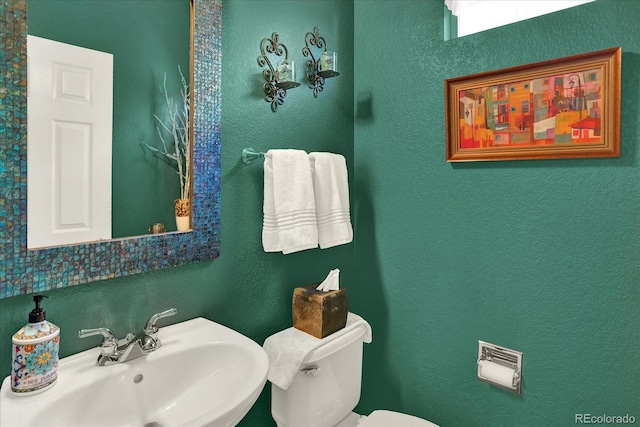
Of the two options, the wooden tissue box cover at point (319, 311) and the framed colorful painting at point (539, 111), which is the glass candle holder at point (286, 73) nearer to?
the framed colorful painting at point (539, 111)

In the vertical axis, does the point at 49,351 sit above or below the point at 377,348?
above

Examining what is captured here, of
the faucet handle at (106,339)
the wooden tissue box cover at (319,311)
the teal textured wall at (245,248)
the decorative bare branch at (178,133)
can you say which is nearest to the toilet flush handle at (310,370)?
the wooden tissue box cover at (319,311)

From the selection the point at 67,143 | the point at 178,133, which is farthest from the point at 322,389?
the point at 67,143

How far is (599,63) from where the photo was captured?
4.15ft

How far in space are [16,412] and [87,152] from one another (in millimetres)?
650

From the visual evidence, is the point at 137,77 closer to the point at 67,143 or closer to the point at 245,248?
the point at 67,143

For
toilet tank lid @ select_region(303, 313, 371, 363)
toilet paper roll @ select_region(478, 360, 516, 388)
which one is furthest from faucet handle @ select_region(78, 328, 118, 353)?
toilet paper roll @ select_region(478, 360, 516, 388)

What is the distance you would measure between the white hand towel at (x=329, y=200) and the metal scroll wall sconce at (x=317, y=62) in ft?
1.17

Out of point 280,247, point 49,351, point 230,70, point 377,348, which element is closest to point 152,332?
point 49,351

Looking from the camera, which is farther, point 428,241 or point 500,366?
point 428,241

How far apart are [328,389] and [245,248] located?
641 mm

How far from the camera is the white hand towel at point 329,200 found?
156cm

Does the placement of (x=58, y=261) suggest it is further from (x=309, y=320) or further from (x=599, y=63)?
(x=599, y=63)

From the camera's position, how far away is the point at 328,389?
4.84 feet
